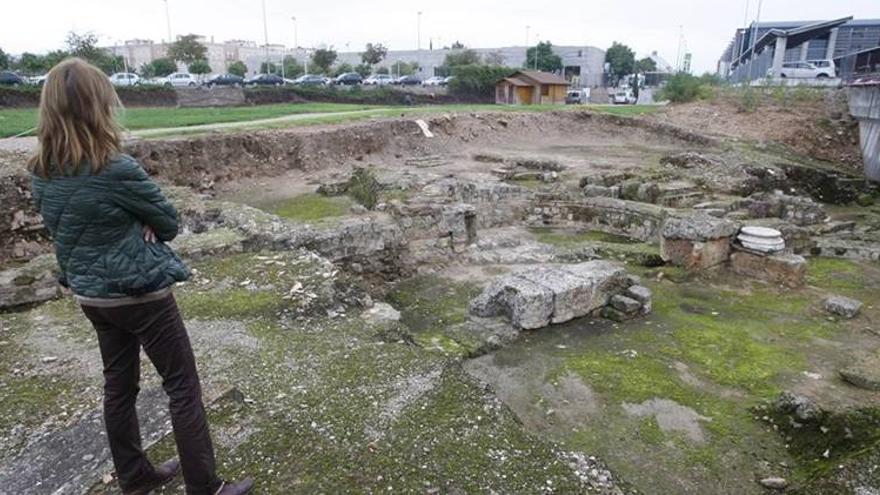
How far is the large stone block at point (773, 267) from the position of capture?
837cm

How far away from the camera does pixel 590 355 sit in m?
6.26

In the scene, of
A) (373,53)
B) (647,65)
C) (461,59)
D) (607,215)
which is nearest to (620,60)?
(647,65)

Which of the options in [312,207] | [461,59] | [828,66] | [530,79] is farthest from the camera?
[461,59]

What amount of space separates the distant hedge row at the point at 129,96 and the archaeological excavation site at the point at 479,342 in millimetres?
13682

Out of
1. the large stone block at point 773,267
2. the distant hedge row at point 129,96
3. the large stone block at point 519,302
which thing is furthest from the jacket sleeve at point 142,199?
the distant hedge row at point 129,96

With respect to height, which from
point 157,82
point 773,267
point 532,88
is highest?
point 157,82

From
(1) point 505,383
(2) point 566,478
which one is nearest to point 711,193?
(1) point 505,383

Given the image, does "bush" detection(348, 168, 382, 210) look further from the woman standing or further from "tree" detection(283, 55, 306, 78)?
"tree" detection(283, 55, 306, 78)

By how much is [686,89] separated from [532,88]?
35.3ft

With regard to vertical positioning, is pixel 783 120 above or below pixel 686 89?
below

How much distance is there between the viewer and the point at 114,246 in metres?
2.48

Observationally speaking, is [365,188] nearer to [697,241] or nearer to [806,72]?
[697,241]

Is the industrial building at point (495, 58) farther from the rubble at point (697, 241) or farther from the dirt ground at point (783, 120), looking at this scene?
the rubble at point (697, 241)

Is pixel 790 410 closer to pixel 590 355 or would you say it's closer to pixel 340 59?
pixel 590 355
